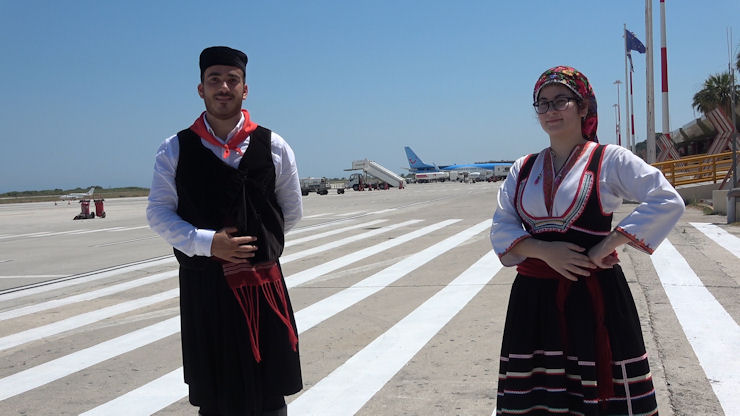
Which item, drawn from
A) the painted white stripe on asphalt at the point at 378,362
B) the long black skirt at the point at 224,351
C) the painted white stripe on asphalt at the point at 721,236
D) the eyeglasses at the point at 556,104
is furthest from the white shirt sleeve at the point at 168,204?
the painted white stripe on asphalt at the point at 721,236

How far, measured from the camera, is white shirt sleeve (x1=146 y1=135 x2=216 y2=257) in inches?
92.3

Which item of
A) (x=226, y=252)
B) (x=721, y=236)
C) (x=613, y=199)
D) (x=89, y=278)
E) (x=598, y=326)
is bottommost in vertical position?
(x=721, y=236)

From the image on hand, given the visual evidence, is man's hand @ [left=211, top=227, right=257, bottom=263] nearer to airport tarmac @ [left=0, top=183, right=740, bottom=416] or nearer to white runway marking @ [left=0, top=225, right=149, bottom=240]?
airport tarmac @ [left=0, top=183, right=740, bottom=416]

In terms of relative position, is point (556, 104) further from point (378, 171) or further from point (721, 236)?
point (378, 171)

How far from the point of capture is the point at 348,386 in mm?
4215

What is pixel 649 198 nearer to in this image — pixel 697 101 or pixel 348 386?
pixel 348 386

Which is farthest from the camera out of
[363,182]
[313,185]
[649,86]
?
[363,182]

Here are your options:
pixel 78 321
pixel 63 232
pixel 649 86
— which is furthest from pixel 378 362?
pixel 649 86

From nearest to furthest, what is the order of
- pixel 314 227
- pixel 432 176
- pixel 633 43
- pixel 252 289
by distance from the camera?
pixel 252 289, pixel 314 227, pixel 633 43, pixel 432 176

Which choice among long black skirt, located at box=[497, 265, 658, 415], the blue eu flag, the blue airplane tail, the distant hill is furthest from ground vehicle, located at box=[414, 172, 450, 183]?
long black skirt, located at box=[497, 265, 658, 415]

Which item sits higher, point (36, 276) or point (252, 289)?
point (252, 289)

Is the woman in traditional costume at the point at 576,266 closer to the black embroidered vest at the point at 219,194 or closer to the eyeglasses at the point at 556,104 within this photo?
the eyeglasses at the point at 556,104

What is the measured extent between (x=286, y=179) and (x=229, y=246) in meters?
0.46

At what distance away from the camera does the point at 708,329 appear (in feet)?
17.2
